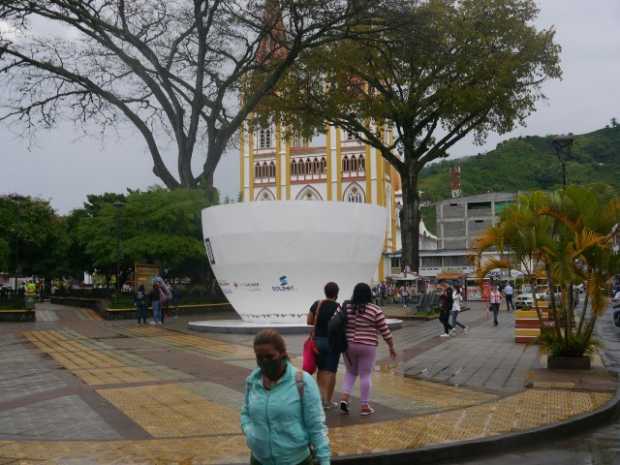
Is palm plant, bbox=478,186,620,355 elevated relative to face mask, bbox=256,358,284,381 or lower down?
elevated

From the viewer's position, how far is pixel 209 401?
8352 mm

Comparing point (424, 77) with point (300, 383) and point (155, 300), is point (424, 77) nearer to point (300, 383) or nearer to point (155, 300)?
point (155, 300)

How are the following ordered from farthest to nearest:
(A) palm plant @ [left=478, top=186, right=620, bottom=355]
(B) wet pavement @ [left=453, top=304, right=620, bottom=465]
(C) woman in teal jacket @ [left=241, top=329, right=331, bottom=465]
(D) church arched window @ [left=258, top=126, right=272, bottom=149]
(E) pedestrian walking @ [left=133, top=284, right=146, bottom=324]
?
(D) church arched window @ [left=258, top=126, right=272, bottom=149] < (E) pedestrian walking @ [left=133, top=284, right=146, bottom=324] < (A) palm plant @ [left=478, top=186, right=620, bottom=355] < (B) wet pavement @ [left=453, top=304, right=620, bottom=465] < (C) woman in teal jacket @ [left=241, top=329, right=331, bottom=465]

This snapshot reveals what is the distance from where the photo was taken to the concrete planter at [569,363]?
1070 cm

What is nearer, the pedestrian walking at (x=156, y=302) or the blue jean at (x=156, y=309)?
the pedestrian walking at (x=156, y=302)

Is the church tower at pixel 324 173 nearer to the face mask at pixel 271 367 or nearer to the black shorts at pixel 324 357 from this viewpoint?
the black shorts at pixel 324 357

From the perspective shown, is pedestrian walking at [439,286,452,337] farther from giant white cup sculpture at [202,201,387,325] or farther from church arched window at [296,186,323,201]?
church arched window at [296,186,323,201]

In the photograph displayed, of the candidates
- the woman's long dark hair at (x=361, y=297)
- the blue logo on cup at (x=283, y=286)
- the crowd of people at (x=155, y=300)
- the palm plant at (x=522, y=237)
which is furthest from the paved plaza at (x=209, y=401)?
the crowd of people at (x=155, y=300)

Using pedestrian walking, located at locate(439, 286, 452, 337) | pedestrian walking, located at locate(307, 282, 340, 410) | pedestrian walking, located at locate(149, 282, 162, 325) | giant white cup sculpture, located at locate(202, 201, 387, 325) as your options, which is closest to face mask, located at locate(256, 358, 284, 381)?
pedestrian walking, located at locate(307, 282, 340, 410)

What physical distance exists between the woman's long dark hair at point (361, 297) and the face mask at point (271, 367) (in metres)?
3.99

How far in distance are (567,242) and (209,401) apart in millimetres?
5824

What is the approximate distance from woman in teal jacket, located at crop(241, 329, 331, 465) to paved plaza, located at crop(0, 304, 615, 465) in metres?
2.36

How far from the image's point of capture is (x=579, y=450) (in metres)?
6.42

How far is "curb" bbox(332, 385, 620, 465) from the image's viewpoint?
580cm
